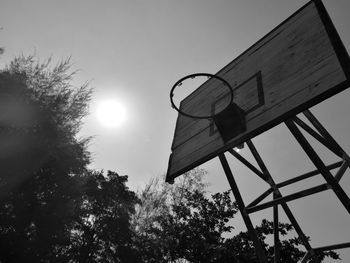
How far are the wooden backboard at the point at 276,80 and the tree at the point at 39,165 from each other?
9.42 m

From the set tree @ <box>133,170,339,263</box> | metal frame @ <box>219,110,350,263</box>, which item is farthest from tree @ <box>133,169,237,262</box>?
metal frame @ <box>219,110,350,263</box>

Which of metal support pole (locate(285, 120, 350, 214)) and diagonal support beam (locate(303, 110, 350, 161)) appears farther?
diagonal support beam (locate(303, 110, 350, 161))

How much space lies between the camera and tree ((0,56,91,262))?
37.0 feet

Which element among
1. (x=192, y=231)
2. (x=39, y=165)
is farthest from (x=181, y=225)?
(x=39, y=165)

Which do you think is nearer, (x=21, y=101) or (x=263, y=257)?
(x=263, y=257)

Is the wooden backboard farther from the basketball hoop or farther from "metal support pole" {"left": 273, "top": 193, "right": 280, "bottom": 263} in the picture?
"metal support pole" {"left": 273, "top": 193, "right": 280, "bottom": 263}

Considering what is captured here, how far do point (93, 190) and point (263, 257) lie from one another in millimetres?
15496

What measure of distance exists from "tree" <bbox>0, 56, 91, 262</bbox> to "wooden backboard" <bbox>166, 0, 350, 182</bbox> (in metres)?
9.42

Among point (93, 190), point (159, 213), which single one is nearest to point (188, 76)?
point (93, 190)

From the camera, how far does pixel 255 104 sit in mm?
4090

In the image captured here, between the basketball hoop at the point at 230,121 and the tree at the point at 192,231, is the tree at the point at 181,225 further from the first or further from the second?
the basketball hoop at the point at 230,121

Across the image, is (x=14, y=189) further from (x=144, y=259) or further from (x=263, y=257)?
(x=263, y=257)

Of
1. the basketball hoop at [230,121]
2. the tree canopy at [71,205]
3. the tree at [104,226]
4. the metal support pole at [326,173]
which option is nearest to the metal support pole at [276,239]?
the metal support pole at [326,173]

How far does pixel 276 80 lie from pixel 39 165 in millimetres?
11969
